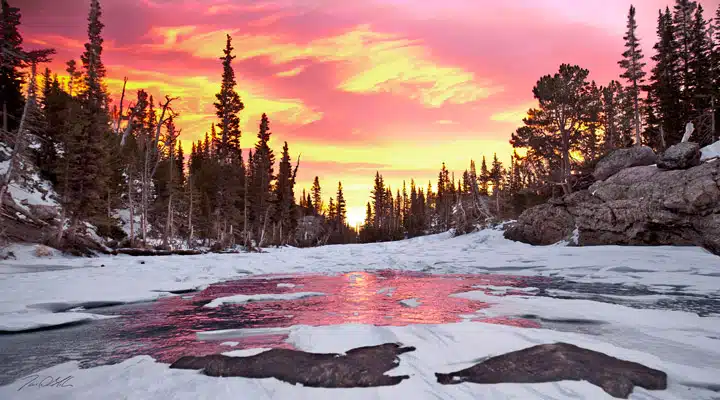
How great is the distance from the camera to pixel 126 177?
110ft

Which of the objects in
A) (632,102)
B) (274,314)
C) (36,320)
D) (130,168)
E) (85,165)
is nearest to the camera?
(36,320)

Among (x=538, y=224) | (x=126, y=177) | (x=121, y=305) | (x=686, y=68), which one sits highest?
(x=686, y=68)

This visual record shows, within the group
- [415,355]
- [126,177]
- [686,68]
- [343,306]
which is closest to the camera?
[415,355]

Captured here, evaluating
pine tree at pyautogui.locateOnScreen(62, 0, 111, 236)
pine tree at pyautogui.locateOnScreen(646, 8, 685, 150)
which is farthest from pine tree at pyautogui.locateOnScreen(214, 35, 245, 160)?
pine tree at pyautogui.locateOnScreen(646, 8, 685, 150)

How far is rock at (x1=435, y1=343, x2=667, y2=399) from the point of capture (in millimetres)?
2523

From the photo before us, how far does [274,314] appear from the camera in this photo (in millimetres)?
5539

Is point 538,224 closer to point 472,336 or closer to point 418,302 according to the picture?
point 418,302

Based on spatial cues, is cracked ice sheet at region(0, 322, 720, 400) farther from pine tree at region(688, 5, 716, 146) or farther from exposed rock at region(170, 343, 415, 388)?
Answer: pine tree at region(688, 5, 716, 146)

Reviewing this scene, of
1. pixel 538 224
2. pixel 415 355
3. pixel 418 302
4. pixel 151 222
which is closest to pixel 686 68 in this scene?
pixel 538 224

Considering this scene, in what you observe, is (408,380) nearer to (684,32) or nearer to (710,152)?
(710,152)

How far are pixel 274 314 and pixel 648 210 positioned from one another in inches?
562

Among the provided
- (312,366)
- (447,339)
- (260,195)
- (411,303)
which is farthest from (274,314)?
(260,195)

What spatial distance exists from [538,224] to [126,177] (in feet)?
117

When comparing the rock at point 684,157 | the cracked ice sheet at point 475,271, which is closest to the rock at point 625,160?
the rock at point 684,157
